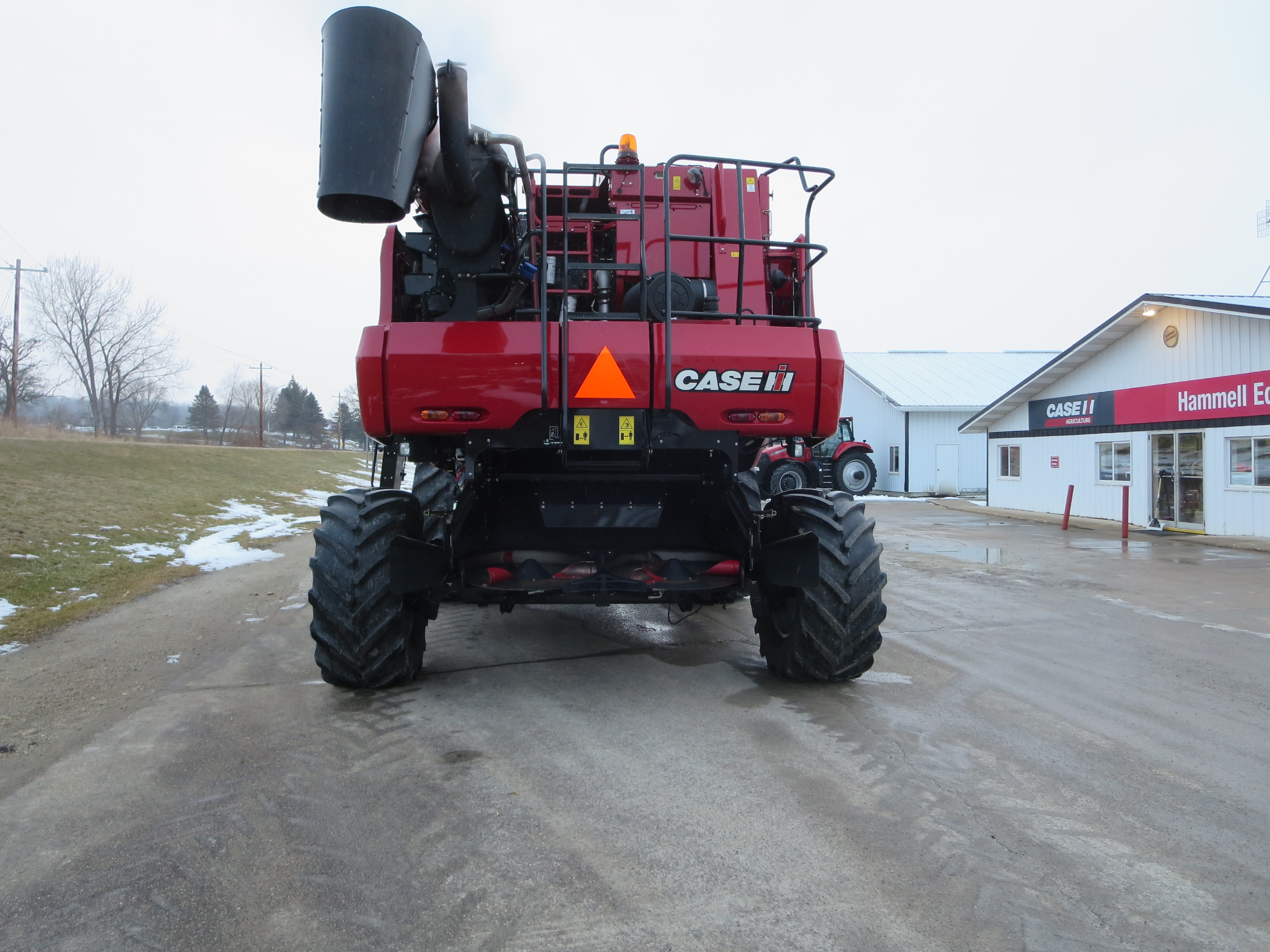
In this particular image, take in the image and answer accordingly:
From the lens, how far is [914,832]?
3162 mm

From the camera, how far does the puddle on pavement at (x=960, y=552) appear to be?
487 inches

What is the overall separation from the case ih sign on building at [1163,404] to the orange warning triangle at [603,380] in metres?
15.6

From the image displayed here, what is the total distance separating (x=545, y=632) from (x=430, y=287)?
10.2 ft

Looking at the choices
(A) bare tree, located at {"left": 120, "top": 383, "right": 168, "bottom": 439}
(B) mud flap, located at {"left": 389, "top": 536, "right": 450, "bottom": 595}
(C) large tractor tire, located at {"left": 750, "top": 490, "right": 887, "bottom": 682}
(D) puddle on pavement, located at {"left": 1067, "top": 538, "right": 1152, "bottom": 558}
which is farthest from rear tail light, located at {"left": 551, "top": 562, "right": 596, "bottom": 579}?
(A) bare tree, located at {"left": 120, "top": 383, "right": 168, "bottom": 439}

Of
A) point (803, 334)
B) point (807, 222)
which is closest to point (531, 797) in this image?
point (803, 334)

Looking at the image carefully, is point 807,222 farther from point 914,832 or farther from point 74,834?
point 74,834

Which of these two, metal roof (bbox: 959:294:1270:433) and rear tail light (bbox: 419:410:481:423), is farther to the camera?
metal roof (bbox: 959:294:1270:433)

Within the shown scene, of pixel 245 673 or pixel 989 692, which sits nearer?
pixel 989 692

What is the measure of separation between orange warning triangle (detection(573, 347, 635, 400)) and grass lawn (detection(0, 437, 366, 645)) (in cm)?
515

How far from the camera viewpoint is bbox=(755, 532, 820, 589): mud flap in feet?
15.3

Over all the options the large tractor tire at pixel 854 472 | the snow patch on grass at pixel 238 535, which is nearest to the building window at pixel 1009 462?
the large tractor tire at pixel 854 472

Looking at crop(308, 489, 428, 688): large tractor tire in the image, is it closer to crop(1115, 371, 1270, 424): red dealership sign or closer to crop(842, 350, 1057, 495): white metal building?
crop(1115, 371, 1270, 424): red dealership sign

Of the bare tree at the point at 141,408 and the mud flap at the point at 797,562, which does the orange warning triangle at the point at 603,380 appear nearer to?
the mud flap at the point at 797,562

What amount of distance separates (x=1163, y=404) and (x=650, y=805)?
18360 mm
